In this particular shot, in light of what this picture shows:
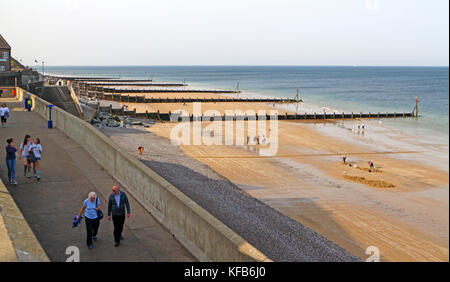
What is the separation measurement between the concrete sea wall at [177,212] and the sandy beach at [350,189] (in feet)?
11.6

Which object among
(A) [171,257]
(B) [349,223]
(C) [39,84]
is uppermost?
(C) [39,84]

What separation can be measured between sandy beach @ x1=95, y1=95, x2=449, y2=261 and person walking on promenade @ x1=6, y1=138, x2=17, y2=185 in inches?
383

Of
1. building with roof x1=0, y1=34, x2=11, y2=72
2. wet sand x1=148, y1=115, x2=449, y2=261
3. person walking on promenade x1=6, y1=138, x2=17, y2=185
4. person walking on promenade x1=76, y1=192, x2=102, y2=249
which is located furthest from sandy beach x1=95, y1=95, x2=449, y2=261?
building with roof x1=0, y1=34, x2=11, y2=72

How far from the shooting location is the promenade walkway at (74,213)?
25.6 feet

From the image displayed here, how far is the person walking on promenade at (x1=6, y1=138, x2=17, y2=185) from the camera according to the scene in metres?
10.9

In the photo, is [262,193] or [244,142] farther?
[244,142]

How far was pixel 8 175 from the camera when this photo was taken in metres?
11.4

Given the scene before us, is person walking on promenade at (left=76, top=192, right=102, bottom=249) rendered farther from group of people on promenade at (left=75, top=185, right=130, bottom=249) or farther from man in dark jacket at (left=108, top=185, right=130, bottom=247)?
man in dark jacket at (left=108, top=185, right=130, bottom=247)

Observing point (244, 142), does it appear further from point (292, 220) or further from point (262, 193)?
point (292, 220)

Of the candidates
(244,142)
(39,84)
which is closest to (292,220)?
(244,142)
